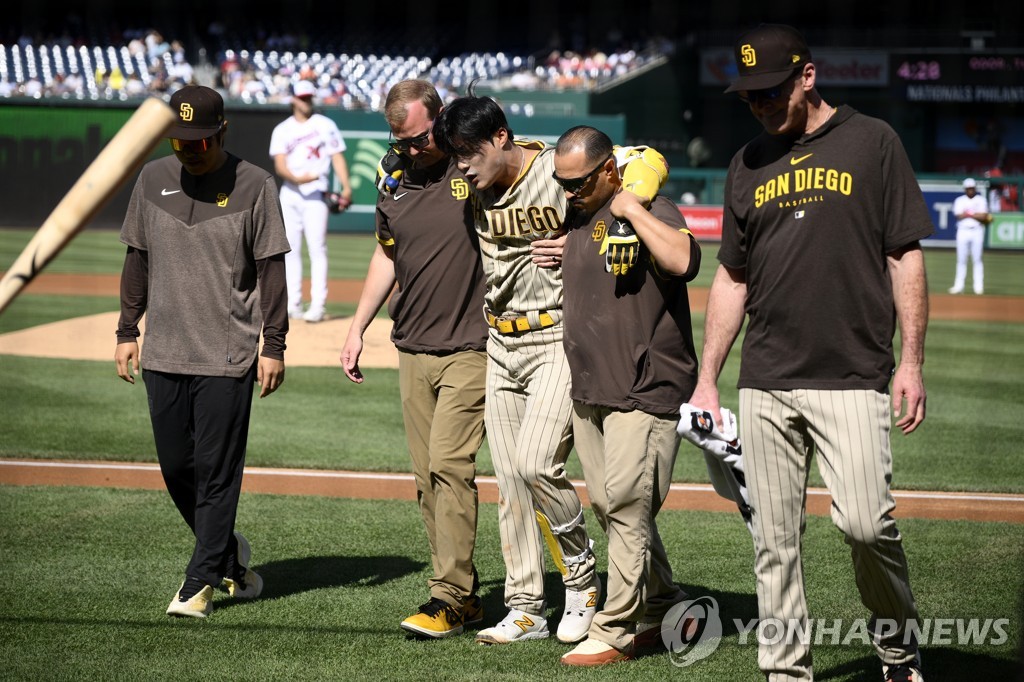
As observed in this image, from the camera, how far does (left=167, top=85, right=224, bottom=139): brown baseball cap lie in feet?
15.2

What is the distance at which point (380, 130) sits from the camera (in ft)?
87.9

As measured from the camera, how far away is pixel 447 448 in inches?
182

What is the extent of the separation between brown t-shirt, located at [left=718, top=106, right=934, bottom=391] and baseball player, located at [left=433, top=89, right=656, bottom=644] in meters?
0.91

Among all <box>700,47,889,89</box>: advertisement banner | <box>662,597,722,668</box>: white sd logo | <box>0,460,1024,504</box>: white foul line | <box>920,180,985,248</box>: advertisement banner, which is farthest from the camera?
<box>700,47,889,89</box>: advertisement banner

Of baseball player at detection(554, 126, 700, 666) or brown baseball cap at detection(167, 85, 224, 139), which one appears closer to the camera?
baseball player at detection(554, 126, 700, 666)

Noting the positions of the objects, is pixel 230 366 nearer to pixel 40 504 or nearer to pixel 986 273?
pixel 40 504

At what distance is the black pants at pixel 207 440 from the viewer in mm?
4742

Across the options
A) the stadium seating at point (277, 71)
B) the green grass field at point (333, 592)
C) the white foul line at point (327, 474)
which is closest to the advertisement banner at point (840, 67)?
the stadium seating at point (277, 71)

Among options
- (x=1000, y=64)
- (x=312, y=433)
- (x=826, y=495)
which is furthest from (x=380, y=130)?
(x=826, y=495)

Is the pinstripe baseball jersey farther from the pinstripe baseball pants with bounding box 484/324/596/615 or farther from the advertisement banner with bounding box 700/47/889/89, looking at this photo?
the advertisement banner with bounding box 700/47/889/89

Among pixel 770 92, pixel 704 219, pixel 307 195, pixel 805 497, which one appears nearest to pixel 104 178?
pixel 770 92

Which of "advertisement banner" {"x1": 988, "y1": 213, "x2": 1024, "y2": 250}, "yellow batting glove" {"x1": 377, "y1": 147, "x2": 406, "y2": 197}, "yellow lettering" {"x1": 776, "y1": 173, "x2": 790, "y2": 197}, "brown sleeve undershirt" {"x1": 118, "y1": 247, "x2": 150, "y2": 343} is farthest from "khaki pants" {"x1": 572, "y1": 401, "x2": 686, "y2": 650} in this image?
"advertisement banner" {"x1": 988, "y1": 213, "x2": 1024, "y2": 250}

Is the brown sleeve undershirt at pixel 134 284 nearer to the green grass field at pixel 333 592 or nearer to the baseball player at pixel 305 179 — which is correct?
the green grass field at pixel 333 592

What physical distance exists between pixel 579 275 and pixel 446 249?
0.74 meters
